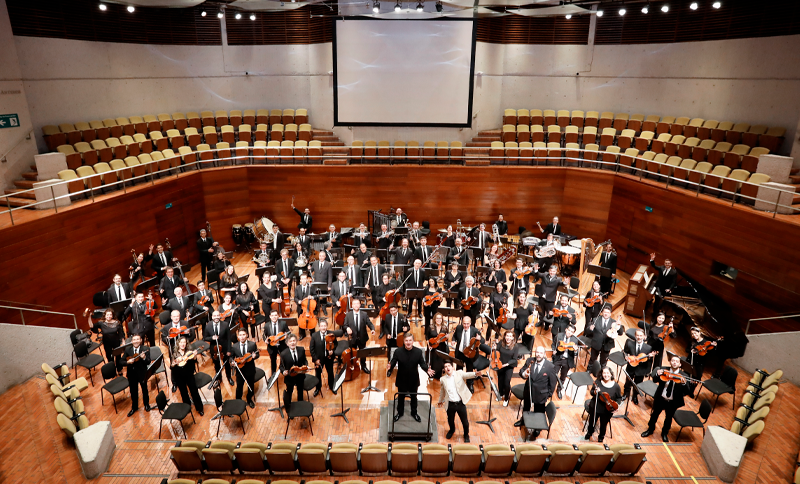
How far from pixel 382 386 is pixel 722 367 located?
6.29m

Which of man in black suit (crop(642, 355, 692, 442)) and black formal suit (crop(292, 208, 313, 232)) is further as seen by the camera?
black formal suit (crop(292, 208, 313, 232))

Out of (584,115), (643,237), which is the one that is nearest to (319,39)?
(584,115)

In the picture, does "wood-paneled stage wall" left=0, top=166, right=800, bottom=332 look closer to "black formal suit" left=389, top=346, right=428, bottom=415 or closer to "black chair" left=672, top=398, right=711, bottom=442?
"black chair" left=672, top=398, right=711, bottom=442

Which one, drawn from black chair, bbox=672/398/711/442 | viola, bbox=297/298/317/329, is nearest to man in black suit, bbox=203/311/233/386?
viola, bbox=297/298/317/329

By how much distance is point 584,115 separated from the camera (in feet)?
53.4

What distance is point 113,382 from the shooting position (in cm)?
795

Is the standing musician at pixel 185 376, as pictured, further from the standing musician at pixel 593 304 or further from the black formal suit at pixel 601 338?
the standing musician at pixel 593 304

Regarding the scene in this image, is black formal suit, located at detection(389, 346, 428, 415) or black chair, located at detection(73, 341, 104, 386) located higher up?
black formal suit, located at detection(389, 346, 428, 415)

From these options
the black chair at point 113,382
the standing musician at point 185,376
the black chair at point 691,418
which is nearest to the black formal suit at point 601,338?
the black chair at point 691,418

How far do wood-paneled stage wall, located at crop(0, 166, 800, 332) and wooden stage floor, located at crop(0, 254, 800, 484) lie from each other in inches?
89.8

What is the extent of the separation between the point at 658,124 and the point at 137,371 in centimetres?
1461

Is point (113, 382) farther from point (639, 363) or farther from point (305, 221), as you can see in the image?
point (639, 363)

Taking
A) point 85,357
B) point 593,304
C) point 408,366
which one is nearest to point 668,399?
point 593,304

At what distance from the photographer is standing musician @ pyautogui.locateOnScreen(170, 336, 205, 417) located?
7.40 m
